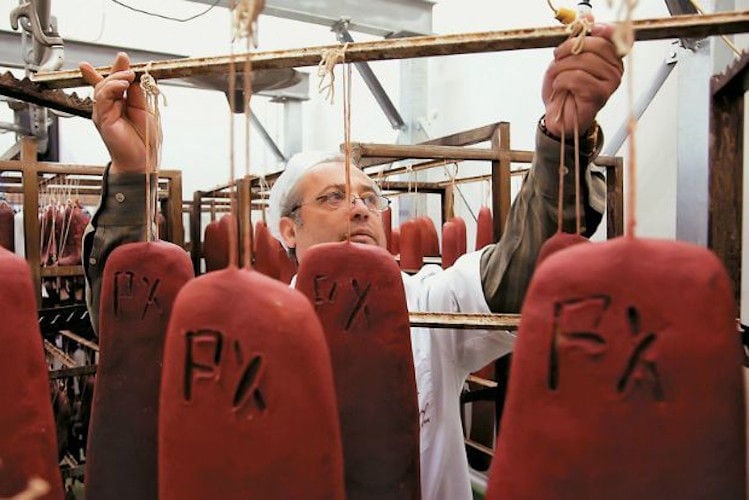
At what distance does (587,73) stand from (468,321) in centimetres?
30

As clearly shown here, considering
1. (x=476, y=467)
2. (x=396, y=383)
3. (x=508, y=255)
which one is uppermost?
(x=508, y=255)

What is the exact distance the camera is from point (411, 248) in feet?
9.00

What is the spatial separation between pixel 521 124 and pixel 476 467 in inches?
70.0

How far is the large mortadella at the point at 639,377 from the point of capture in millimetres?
387

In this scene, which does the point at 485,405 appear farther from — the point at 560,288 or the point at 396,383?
the point at 560,288

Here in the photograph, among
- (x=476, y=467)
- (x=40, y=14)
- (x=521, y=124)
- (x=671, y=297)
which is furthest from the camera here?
(x=521, y=124)

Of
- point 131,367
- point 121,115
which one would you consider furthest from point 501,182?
point 131,367

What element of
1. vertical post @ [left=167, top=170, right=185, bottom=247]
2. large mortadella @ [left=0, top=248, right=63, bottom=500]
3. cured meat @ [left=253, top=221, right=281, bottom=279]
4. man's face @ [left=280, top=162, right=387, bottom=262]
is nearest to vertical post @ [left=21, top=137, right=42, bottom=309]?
vertical post @ [left=167, top=170, right=185, bottom=247]

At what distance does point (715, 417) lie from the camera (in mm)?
391

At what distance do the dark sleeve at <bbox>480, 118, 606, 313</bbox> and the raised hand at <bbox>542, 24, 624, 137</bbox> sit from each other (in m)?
0.12

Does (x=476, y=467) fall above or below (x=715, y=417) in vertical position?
below

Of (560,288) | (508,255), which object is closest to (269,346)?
(560,288)

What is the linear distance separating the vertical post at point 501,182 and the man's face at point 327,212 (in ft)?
1.76

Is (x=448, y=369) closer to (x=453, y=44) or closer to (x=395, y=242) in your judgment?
(x=453, y=44)
